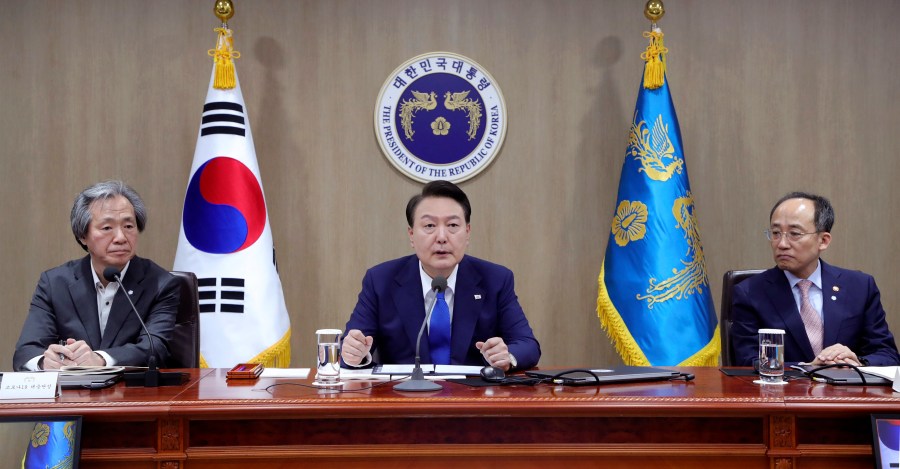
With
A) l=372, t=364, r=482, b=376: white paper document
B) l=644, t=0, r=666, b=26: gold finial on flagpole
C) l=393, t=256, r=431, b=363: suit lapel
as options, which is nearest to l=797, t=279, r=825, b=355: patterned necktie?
l=372, t=364, r=482, b=376: white paper document

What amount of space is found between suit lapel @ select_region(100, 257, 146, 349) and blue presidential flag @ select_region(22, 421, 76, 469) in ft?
2.59

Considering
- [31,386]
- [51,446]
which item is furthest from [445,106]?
[51,446]

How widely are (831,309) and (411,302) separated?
145 cm

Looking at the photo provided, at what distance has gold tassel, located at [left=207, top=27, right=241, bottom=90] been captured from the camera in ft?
12.3

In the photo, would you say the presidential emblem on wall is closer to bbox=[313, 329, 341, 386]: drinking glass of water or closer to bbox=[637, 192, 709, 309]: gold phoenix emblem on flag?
bbox=[637, 192, 709, 309]: gold phoenix emblem on flag

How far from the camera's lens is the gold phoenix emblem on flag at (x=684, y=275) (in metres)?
3.71

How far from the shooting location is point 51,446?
183 centimetres

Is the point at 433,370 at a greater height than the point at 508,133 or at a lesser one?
lesser

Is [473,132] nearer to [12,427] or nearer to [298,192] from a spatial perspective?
[298,192]

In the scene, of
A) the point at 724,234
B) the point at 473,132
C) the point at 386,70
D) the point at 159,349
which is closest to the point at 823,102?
the point at 724,234

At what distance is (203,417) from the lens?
75.1 inches

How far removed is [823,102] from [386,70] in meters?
2.30

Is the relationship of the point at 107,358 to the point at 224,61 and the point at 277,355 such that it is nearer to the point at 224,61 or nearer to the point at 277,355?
the point at 277,355

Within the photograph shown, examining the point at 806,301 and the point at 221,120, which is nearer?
the point at 806,301
